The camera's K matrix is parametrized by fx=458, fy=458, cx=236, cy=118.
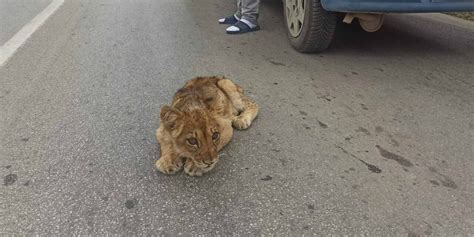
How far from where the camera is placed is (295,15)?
4.90m

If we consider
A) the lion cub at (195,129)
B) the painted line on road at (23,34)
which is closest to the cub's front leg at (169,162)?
the lion cub at (195,129)

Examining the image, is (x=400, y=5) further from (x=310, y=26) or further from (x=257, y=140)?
(x=257, y=140)

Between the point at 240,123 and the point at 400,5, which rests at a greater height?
the point at 400,5

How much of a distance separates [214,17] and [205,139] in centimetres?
460

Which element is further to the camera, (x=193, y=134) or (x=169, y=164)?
(x=169, y=164)

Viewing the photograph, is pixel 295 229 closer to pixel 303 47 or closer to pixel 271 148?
pixel 271 148

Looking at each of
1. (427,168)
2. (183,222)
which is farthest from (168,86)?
(427,168)

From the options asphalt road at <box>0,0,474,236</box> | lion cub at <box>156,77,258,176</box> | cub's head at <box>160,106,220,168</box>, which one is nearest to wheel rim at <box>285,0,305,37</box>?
asphalt road at <box>0,0,474,236</box>

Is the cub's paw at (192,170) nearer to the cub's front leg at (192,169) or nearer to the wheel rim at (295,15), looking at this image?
the cub's front leg at (192,169)

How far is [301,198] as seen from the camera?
238cm

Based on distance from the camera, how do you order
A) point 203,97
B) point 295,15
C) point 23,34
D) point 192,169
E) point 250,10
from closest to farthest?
point 192,169, point 203,97, point 295,15, point 23,34, point 250,10

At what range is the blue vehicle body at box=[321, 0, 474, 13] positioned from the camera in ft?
13.0

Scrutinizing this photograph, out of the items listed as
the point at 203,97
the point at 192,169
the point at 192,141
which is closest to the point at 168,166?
the point at 192,169

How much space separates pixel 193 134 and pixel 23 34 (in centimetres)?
415
